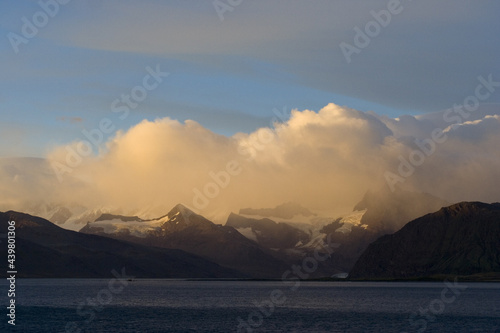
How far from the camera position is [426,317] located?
191 m

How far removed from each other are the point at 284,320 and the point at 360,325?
20221mm

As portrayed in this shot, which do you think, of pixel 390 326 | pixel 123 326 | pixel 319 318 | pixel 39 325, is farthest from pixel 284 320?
pixel 39 325

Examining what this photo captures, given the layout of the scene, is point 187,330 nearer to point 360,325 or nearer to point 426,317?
point 360,325

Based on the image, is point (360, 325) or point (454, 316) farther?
point (454, 316)

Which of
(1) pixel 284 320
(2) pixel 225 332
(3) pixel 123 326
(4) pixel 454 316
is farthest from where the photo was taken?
(4) pixel 454 316

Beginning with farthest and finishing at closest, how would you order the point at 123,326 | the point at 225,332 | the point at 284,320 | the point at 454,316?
the point at 454,316
the point at 284,320
the point at 123,326
the point at 225,332

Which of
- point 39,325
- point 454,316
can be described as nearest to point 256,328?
point 39,325

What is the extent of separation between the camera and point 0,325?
160 metres

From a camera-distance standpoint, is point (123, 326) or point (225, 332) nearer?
point (225, 332)

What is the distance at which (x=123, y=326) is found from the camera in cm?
16012

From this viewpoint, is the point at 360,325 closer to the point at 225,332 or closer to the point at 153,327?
the point at 225,332

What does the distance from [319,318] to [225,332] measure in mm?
41105

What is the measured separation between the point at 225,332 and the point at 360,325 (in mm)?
34941

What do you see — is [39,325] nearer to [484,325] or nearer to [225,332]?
[225,332]
